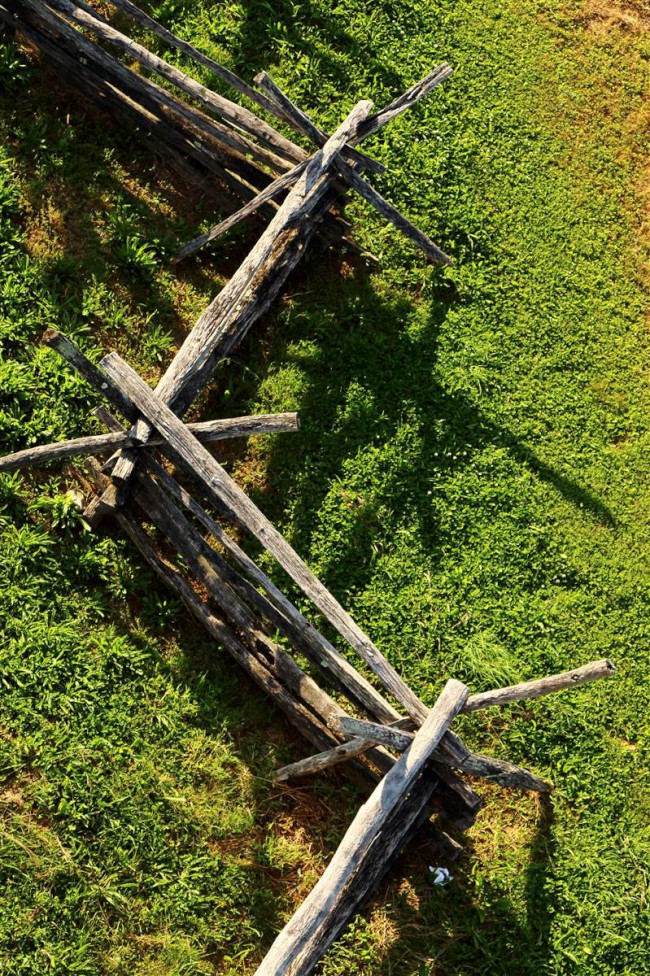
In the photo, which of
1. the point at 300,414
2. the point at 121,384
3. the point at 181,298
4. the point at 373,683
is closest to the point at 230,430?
the point at 121,384

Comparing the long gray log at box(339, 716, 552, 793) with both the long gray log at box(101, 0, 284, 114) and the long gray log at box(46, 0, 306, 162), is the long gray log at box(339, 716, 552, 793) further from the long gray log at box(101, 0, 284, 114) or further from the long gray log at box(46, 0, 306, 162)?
the long gray log at box(101, 0, 284, 114)

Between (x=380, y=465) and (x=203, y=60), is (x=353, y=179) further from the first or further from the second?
(x=380, y=465)

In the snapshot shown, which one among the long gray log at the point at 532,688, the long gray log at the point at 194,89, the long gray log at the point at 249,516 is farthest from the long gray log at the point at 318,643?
the long gray log at the point at 194,89

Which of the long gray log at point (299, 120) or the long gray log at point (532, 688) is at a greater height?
the long gray log at point (299, 120)

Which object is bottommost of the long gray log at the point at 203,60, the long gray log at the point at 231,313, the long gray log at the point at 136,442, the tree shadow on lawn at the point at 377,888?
the tree shadow on lawn at the point at 377,888

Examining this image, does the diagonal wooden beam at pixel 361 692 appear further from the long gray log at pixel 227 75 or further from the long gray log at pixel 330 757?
the long gray log at pixel 227 75

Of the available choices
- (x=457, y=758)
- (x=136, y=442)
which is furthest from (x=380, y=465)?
(x=457, y=758)

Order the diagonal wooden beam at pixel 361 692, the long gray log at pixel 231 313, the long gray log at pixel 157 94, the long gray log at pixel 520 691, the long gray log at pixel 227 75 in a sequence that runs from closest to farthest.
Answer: the long gray log at pixel 520 691 → the diagonal wooden beam at pixel 361 692 → the long gray log at pixel 231 313 → the long gray log at pixel 227 75 → the long gray log at pixel 157 94

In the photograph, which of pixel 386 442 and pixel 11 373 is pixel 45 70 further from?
pixel 386 442
